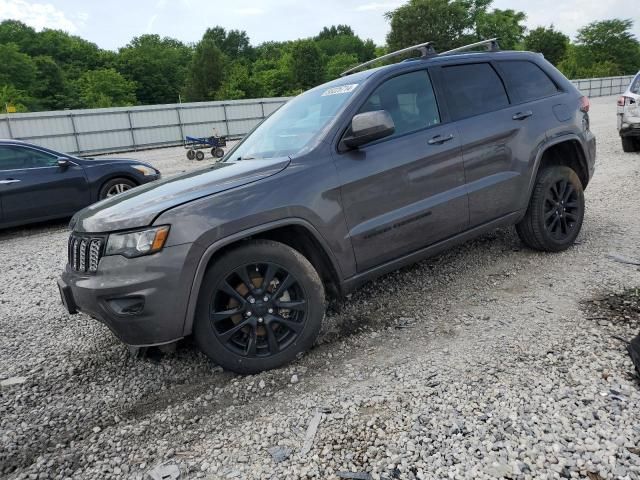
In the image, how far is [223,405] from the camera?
2662mm

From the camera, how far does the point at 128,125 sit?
2528 cm

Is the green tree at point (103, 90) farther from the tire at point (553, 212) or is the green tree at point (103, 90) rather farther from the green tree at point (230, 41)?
the tire at point (553, 212)

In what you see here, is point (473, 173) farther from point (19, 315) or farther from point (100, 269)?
point (19, 315)

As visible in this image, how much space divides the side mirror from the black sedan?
237 inches

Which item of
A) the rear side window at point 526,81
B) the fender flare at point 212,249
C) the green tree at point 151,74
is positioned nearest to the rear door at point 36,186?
the fender flare at point 212,249

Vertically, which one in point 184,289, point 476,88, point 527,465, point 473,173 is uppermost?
point 476,88

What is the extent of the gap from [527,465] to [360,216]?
1.69 m

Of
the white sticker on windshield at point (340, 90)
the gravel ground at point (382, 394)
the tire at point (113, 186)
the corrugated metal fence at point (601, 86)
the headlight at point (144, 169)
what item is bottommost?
the gravel ground at point (382, 394)

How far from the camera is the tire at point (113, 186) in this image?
7836 mm

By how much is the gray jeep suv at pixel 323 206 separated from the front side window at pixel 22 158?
196 inches

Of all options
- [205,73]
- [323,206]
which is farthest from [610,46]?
[323,206]

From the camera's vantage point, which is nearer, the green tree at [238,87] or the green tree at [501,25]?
the green tree at [238,87]

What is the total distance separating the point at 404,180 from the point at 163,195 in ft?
5.26

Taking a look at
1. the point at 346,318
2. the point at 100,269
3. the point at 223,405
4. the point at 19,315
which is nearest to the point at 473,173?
the point at 346,318
